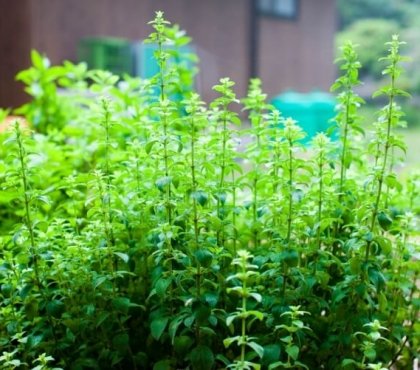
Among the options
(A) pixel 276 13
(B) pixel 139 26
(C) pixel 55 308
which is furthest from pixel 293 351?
(A) pixel 276 13

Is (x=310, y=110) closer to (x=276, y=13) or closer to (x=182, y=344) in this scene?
(x=276, y=13)

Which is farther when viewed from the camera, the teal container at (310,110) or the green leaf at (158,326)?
the teal container at (310,110)

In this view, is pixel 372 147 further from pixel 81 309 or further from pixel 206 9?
pixel 206 9

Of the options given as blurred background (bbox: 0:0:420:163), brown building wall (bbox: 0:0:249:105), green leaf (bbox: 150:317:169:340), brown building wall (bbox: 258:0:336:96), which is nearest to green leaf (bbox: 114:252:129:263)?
green leaf (bbox: 150:317:169:340)

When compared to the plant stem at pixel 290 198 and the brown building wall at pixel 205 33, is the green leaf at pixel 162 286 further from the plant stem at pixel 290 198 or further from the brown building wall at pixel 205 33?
the brown building wall at pixel 205 33

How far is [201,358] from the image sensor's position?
3.39 ft

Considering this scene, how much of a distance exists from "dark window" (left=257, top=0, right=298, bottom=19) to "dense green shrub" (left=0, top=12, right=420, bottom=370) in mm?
5486

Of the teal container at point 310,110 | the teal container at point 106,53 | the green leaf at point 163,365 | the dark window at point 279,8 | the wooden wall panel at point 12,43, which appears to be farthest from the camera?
the dark window at point 279,8

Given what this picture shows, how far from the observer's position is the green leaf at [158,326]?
3.44ft

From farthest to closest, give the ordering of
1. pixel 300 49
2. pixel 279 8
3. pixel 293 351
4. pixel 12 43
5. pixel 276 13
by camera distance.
→ 1. pixel 300 49
2. pixel 279 8
3. pixel 276 13
4. pixel 12 43
5. pixel 293 351

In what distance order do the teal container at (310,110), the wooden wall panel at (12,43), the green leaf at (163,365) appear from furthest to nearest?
the teal container at (310,110)
the wooden wall panel at (12,43)
the green leaf at (163,365)

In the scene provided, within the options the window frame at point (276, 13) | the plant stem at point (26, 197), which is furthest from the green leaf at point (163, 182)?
the window frame at point (276, 13)

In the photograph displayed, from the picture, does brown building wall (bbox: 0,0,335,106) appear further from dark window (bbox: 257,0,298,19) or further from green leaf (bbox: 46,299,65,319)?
green leaf (bbox: 46,299,65,319)

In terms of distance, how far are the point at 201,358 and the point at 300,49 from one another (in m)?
6.57
